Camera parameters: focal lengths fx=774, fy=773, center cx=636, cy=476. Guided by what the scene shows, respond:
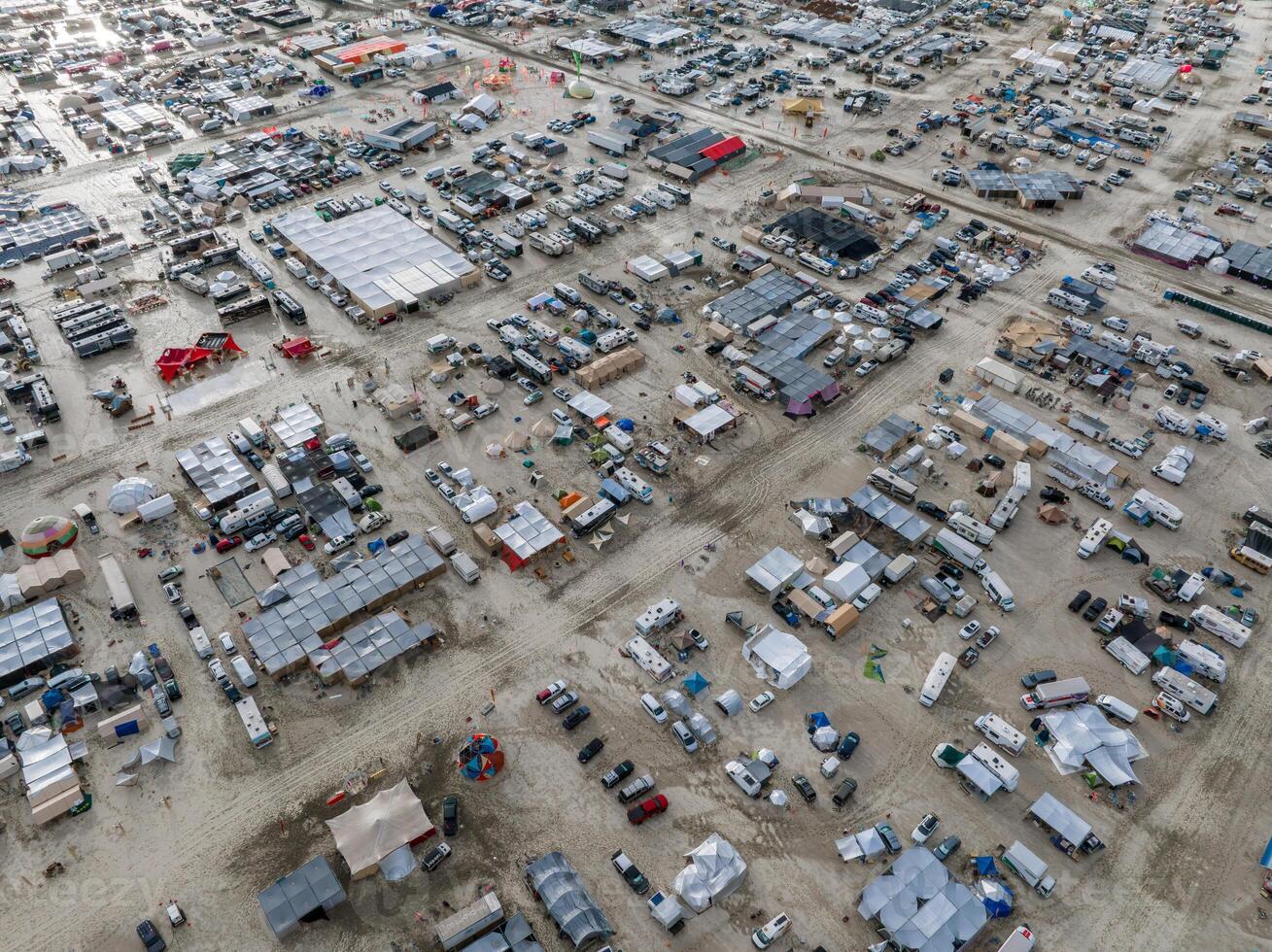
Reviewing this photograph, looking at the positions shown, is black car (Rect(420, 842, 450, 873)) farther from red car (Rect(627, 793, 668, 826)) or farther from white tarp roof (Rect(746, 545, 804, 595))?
white tarp roof (Rect(746, 545, 804, 595))

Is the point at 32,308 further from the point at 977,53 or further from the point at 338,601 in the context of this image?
the point at 977,53

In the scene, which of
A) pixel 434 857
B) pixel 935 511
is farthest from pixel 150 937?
pixel 935 511

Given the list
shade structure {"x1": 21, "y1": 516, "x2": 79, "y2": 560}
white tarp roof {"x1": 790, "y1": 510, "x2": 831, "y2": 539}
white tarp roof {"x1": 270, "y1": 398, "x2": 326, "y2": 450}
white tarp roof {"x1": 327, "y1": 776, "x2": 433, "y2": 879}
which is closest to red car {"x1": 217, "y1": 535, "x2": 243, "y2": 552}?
white tarp roof {"x1": 270, "y1": 398, "x2": 326, "y2": 450}

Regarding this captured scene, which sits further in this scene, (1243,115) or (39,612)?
(1243,115)

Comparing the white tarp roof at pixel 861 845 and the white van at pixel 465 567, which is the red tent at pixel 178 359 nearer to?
the white van at pixel 465 567

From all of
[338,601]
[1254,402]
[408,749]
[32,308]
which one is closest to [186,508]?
[338,601]

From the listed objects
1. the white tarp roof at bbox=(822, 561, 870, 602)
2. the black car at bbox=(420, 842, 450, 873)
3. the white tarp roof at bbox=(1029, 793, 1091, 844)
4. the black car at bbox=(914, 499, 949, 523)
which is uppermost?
the black car at bbox=(914, 499, 949, 523)

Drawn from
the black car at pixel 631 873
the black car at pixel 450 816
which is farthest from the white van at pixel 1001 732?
the black car at pixel 450 816
